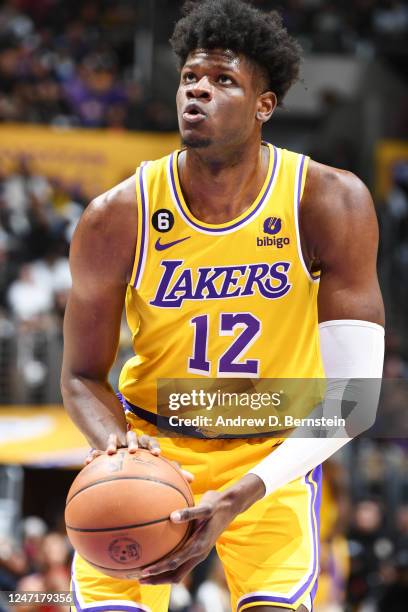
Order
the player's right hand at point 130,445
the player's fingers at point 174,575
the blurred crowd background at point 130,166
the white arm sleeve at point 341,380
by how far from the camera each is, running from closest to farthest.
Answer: the player's fingers at point 174,575
the player's right hand at point 130,445
the white arm sleeve at point 341,380
the blurred crowd background at point 130,166

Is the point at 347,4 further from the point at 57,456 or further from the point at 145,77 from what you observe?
the point at 57,456

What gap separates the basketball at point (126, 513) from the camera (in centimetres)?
305

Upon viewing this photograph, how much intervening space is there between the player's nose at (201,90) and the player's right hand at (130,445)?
1.11 meters

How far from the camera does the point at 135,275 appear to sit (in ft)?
11.7

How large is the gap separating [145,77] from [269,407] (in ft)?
39.0

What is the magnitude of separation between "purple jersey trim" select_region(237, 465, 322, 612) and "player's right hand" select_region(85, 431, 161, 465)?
0.61m

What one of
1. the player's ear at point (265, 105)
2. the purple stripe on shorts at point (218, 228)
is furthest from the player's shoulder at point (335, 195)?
the player's ear at point (265, 105)

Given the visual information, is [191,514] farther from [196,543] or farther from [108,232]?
[108,232]

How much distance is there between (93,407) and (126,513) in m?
0.59

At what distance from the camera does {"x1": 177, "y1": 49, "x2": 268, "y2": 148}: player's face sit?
11.1 feet

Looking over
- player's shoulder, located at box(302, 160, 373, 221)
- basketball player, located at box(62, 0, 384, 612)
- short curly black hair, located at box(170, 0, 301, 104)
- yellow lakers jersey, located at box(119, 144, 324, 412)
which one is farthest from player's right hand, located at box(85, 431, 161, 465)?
short curly black hair, located at box(170, 0, 301, 104)

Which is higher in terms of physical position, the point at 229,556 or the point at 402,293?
the point at 229,556

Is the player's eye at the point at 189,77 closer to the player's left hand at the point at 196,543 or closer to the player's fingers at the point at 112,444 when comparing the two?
the player's fingers at the point at 112,444

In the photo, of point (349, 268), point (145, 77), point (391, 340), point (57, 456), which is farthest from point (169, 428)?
point (145, 77)
